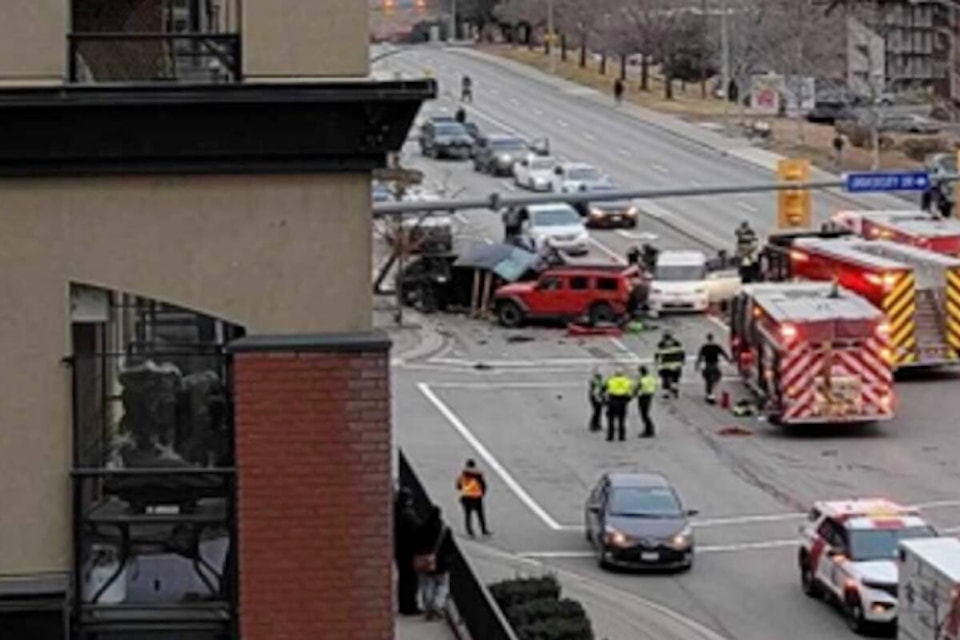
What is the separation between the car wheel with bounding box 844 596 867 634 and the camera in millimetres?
28016

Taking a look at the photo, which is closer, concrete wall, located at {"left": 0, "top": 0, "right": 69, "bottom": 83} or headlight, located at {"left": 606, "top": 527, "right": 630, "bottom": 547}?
concrete wall, located at {"left": 0, "top": 0, "right": 69, "bottom": 83}

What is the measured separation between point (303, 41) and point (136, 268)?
1482mm

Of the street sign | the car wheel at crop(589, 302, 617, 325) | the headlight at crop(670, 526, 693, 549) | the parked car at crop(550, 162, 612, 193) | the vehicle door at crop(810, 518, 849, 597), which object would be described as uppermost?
the street sign

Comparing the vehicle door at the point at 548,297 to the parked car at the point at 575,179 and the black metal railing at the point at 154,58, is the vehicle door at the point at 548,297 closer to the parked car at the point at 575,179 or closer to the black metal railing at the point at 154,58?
the parked car at the point at 575,179

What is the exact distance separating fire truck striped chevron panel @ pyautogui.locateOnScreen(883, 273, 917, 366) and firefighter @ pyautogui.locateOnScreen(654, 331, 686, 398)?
423 cm

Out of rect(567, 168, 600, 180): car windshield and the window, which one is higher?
rect(567, 168, 600, 180): car windshield

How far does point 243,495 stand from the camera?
12242 mm

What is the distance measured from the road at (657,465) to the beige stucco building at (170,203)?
1624cm

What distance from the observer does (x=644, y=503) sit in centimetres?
3225

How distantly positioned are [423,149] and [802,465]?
177ft

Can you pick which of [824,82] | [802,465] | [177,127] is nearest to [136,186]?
[177,127]

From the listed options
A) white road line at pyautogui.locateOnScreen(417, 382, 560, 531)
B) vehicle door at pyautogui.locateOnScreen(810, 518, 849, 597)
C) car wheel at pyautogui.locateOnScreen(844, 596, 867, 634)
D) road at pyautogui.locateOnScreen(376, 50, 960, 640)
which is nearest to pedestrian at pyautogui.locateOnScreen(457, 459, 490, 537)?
road at pyautogui.locateOnScreen(376, 50, 960, 640)

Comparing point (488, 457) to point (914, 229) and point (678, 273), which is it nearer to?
point (914, 229)

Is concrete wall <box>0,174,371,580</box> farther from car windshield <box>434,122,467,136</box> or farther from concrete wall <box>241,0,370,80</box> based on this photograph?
car windshield <box>434,122,467,136</box>
